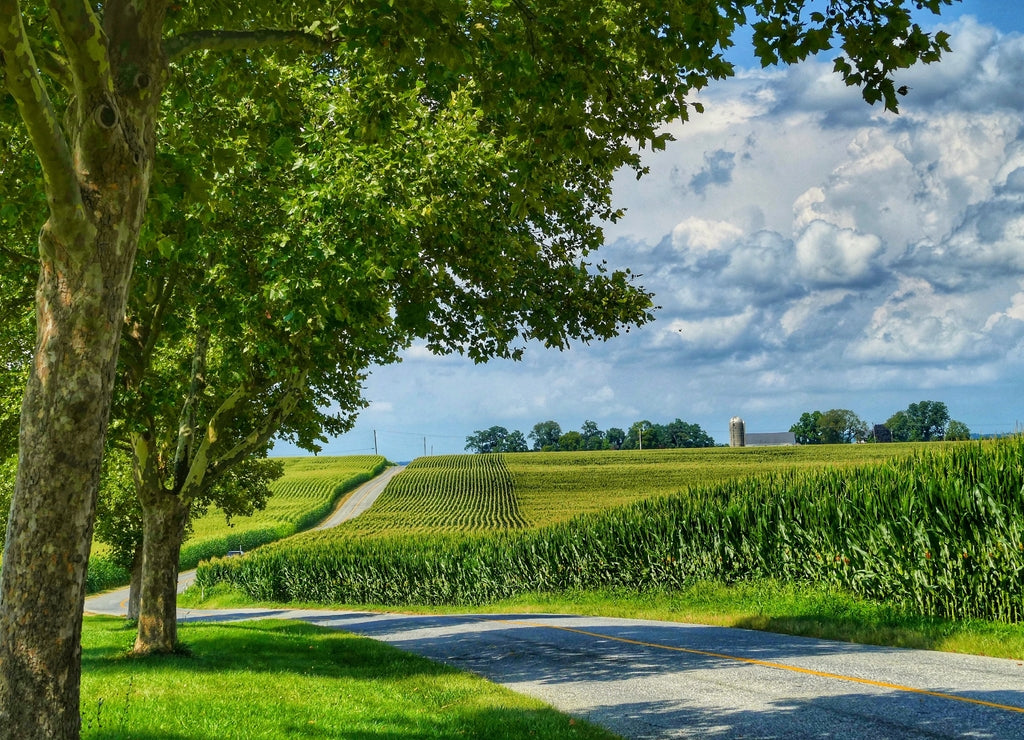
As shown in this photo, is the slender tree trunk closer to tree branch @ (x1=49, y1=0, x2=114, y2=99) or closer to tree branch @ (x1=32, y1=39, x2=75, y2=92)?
tree branch @ (x1=32, y1=39, x2=75, y2=92)

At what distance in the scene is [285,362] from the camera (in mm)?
15789

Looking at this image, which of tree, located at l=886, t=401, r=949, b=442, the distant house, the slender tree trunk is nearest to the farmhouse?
the distant house

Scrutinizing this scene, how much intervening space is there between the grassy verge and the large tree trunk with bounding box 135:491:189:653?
1200cm

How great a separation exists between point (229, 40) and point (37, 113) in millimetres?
2476

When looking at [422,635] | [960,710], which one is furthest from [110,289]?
[422,635]

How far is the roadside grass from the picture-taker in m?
8.88

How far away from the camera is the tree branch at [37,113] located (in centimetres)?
547

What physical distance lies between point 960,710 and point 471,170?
396 inches

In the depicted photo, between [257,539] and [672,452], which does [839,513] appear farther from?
[672,452]


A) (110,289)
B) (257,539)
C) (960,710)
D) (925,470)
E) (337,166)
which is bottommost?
(257,539)

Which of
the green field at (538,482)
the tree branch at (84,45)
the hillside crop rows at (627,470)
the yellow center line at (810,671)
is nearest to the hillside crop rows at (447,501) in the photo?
the green field at (538,482)

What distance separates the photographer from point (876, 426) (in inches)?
7318

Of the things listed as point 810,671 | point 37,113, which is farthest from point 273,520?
point 37,113

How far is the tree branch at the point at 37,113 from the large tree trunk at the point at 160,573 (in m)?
12.4
